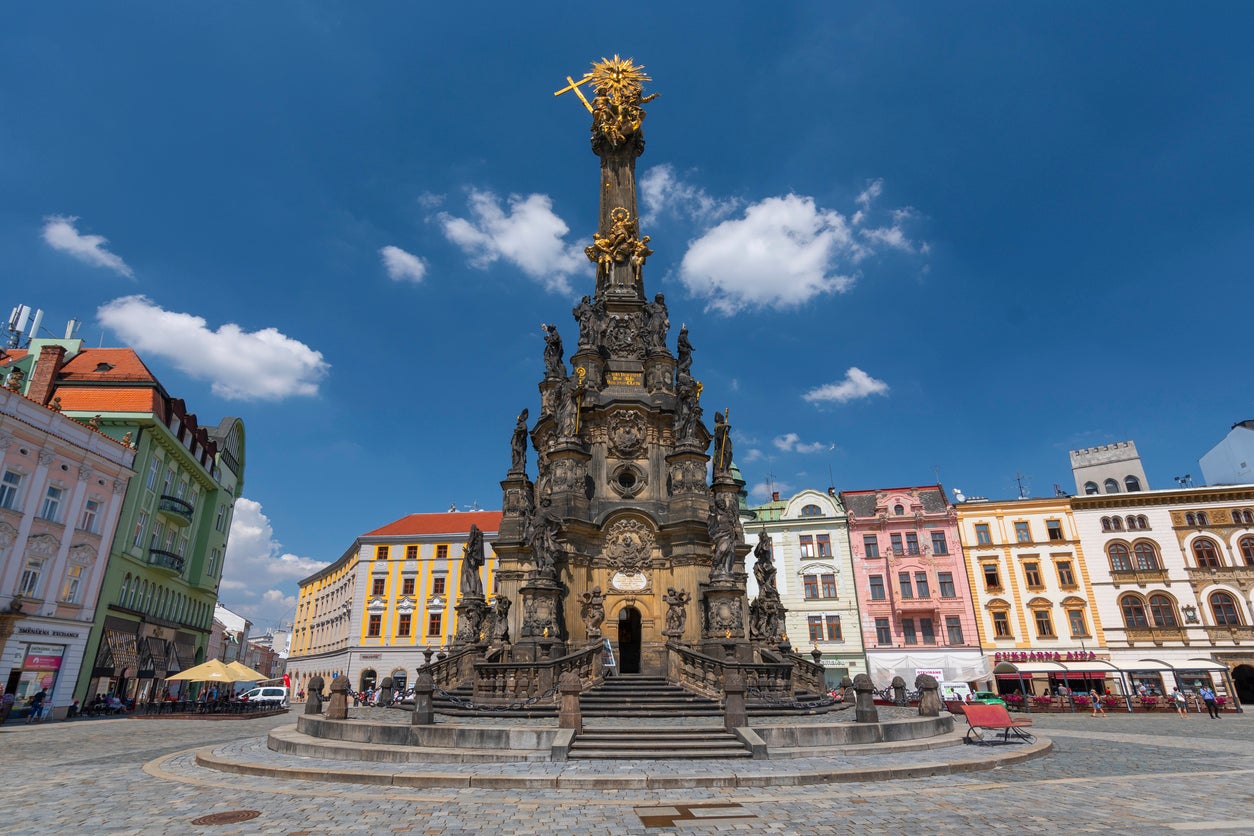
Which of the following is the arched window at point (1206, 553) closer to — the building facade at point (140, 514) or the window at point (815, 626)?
the window at point (815, 626)

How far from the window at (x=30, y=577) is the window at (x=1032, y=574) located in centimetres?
5002

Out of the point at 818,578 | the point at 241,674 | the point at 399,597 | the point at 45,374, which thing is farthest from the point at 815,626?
the point at 45,374

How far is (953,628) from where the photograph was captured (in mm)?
40281

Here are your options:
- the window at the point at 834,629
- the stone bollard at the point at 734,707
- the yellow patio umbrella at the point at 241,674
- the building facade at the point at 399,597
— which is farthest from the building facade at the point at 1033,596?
the yellow patio umbrella at the point at 241,674

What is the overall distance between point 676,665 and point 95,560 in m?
27.1

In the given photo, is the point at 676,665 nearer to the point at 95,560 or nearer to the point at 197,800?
the point at 197,800

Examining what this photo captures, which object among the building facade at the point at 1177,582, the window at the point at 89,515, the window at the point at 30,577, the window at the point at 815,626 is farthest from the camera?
the window at the point at 815,626

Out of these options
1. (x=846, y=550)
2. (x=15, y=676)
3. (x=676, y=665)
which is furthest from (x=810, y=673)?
(x=15, y=676)

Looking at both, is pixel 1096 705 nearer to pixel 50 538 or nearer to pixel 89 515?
pixel 50 538

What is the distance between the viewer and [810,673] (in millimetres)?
21672

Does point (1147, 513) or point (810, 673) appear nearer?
point (810, 673)

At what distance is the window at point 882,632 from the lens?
41406mm

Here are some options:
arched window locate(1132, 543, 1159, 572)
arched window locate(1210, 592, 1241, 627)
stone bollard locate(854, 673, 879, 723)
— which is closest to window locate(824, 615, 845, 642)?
arched window locate(1132, 543, 1159, 572)

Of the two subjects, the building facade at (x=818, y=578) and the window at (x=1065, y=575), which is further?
the building facade at (x=818, y=578)
